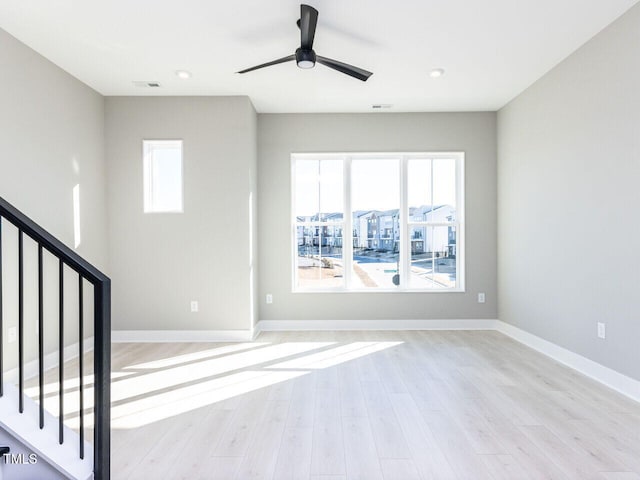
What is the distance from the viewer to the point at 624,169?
284 cm

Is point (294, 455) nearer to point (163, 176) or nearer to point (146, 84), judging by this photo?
point (163, 176)

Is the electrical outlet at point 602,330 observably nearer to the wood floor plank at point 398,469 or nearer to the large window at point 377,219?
the large window at point 377,219

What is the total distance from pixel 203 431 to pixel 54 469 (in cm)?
85

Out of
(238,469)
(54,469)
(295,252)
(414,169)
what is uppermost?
(414,169)

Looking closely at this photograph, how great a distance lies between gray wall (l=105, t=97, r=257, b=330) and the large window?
3.09ft

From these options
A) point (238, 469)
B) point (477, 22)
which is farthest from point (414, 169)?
point (238, 469)

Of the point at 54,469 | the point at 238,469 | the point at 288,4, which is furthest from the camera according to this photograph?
the point at 288,4

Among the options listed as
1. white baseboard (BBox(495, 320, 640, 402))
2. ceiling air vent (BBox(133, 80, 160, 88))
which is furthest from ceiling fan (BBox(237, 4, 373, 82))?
white baseboard (BBox(495, 320, 640, 402))

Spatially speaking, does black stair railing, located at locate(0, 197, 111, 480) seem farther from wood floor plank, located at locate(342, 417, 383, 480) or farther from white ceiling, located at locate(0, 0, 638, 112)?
white ceiling, located at locate(0, 0, 638, 112)

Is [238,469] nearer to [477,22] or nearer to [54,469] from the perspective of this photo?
[54,469]

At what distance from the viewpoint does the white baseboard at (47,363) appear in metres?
3.11

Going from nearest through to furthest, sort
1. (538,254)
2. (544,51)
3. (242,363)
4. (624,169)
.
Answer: (624,169) → (544,51) → (242,363) → (538,254)

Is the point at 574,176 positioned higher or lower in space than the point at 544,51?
lower

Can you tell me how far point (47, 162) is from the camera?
3.44 m
